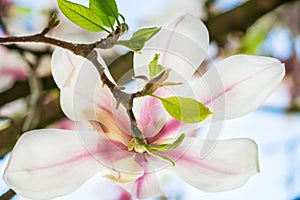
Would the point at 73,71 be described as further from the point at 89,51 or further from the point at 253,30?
the point at 253,30

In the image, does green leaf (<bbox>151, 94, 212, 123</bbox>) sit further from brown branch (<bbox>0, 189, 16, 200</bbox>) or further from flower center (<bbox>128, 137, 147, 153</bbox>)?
brown branch (<bbox>0, 189, 16, 200</bbox>)

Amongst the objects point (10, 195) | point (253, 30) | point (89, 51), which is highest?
point (89, 51)

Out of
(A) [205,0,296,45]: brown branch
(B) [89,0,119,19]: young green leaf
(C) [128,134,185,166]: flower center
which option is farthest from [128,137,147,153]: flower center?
(A) [205,0,296,45]: brown branch

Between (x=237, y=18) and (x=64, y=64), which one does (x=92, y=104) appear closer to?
(x=64, y=64)

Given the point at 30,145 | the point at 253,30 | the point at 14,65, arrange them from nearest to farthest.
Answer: the point at 30,145
the point at 14,65
the point at 253,30

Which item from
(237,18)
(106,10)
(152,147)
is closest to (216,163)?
(152,147)

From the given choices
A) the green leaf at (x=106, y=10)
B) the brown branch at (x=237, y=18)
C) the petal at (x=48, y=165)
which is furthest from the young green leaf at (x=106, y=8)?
the brown branch at (x=237, y=18)

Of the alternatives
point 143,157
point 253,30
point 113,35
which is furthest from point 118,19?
point 253,30

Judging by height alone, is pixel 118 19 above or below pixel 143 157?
above
